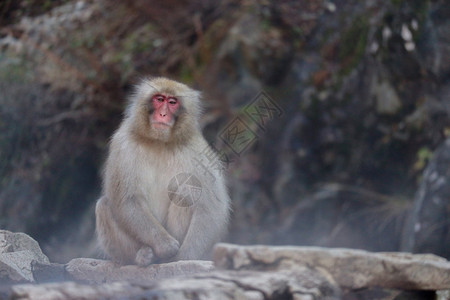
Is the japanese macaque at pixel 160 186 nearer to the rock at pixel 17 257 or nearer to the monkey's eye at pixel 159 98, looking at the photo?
the monkey's eye at pixel 159 98

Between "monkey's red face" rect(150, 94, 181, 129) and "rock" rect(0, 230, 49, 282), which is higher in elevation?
"monkey's red face" rect(150, 94, 181, 129)

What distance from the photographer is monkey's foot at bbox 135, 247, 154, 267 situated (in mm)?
3949

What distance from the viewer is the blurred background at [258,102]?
7.29 m

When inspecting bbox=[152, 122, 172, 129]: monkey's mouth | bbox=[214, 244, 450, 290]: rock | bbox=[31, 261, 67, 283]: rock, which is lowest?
bbox=[31, 261, 67, 283]: rock

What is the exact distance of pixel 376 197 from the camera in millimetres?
7402

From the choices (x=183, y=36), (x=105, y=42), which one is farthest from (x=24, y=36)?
(x=183, y=36)

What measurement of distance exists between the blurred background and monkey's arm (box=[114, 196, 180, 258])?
3374 mm

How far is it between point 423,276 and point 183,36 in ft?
20.8

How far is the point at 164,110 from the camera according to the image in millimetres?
4141

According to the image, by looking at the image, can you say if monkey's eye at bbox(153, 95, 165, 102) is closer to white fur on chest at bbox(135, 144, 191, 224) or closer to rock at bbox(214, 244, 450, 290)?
white fur on chest at bbox(135, 144, 191, 224)

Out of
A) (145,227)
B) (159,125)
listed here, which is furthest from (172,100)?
(145,227)

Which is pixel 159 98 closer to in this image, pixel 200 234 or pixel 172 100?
pixel 172 100

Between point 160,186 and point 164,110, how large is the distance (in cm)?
54

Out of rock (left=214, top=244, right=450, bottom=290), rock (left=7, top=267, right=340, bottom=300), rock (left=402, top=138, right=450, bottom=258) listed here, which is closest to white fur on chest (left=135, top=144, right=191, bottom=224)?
rock (left=214, top=244, right=450, bottom=290)
